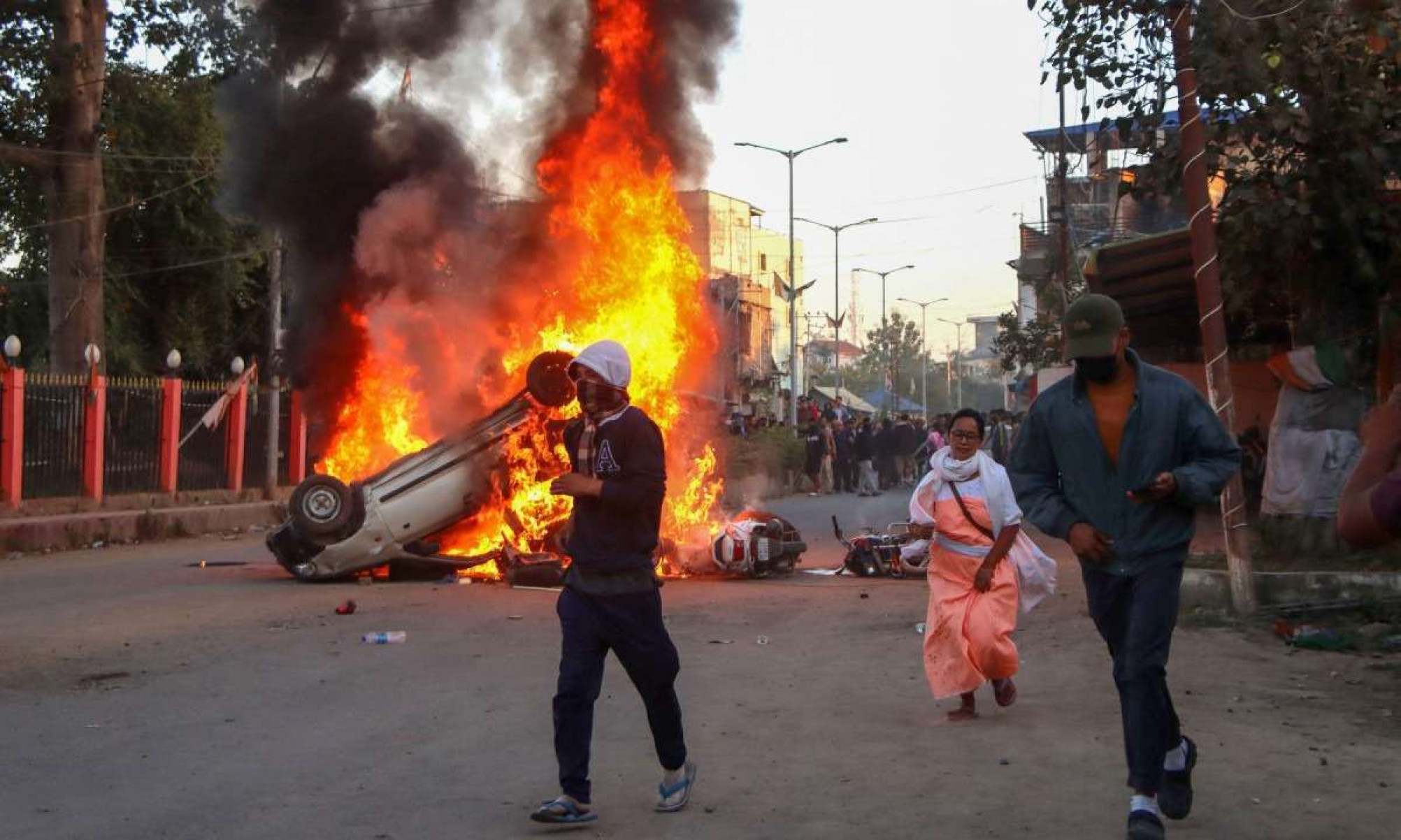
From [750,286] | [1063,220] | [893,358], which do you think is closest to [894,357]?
[893,358]

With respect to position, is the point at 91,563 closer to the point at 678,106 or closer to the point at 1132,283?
the point at 678,106

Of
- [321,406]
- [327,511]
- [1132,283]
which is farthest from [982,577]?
[321,406]

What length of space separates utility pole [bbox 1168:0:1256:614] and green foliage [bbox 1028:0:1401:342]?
3.13ft

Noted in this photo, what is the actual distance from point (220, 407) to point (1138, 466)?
23.6 meters

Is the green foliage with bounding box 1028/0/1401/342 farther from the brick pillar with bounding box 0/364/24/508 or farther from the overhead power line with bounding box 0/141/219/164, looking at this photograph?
the overhead power line with bounding box 0/141/219/164

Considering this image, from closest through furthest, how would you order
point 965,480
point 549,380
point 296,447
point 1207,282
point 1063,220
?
1. point 965,480
2. point 1207,282
3. point 549,380
4. point 296,447
5. point 1063,220

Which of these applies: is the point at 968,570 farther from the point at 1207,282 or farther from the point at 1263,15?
the point at 1263,15

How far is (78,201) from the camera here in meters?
24.9

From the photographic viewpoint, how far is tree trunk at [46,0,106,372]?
24.7 m

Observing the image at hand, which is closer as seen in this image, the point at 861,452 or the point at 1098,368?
the point at 1098,368

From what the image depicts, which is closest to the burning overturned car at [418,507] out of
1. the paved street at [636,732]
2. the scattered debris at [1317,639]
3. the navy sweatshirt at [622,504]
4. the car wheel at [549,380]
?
Answer: the car wheel at [549,380]

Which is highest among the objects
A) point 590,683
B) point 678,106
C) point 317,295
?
point 678,106

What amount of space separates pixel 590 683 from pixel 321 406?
1376 centimetres

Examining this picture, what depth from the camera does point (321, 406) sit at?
18609mm
